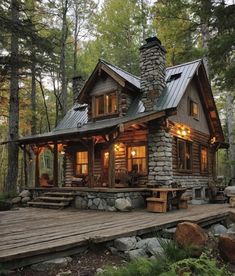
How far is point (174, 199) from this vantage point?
1023 centimetres

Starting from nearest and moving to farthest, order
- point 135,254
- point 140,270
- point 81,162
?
point 140,270 < point 135,254 < point 81,162

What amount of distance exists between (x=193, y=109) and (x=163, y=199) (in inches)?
255

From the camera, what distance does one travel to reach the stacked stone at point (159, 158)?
1174 centimetres

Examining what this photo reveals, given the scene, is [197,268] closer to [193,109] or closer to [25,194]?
[25,194]

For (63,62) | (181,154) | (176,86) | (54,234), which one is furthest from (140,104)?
(54,234)

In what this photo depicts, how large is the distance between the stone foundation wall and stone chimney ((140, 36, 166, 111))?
12.9ft

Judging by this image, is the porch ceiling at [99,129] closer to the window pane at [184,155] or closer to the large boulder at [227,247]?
the window pane at [184,155]

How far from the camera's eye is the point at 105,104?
45.9 feet

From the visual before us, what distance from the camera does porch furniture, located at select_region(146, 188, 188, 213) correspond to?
945cm

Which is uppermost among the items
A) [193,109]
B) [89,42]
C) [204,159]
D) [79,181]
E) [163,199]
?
[89,42]

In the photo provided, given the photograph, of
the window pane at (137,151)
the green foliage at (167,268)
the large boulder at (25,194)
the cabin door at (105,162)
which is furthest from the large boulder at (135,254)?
the cabin door at (105,162)

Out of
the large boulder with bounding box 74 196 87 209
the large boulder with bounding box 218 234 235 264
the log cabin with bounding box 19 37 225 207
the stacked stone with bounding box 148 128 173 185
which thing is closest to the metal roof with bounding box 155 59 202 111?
the log cabin with bounding box 19 37 225 207

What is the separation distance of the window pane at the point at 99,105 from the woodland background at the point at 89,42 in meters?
2.88

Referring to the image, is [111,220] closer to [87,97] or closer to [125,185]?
[125,185]
